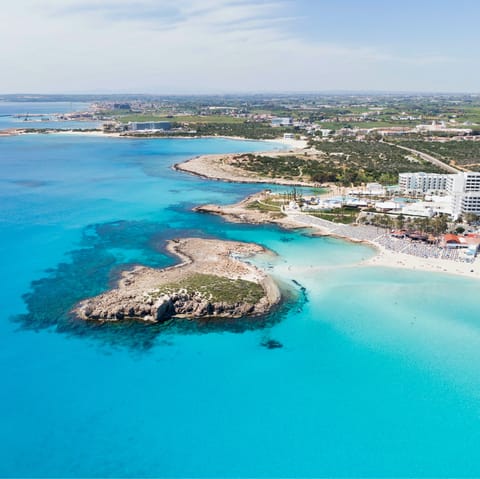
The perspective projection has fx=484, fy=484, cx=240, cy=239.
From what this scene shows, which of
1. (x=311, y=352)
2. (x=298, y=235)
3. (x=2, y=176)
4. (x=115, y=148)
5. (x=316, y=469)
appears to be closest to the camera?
(x=316, y=469)

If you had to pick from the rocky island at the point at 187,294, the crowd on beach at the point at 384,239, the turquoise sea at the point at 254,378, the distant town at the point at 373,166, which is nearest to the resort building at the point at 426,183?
the distant town at the point at 373,166

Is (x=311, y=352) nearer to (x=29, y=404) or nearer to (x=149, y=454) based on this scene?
(x=149, y=454)

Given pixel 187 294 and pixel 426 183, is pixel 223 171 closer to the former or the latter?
pixel 426 183

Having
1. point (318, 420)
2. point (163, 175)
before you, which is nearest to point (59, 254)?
point (318, 420)

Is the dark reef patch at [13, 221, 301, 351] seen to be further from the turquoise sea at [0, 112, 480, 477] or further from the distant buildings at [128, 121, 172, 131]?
the distant buildings at [128, 121, 172, 131]

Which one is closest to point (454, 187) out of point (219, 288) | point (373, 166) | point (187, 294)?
point (373, 166)
